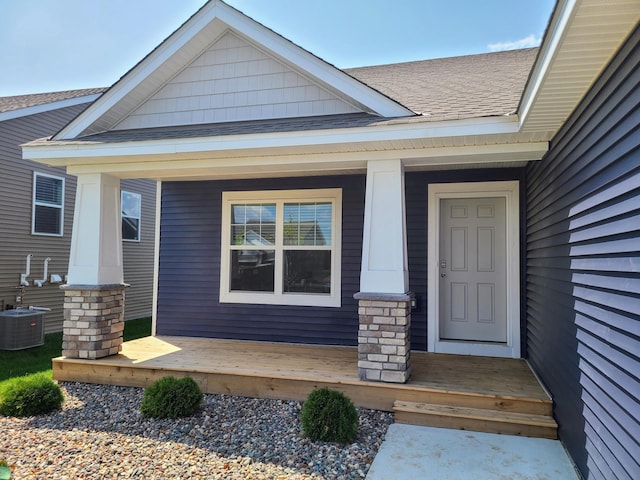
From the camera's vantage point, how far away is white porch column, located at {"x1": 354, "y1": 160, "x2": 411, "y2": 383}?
4211mm

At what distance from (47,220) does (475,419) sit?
885 cm

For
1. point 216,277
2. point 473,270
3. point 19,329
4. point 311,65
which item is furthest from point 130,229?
point 473,270

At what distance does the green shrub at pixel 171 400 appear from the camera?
4027 mm

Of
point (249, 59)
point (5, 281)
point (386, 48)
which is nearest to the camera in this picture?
point (249, 59)

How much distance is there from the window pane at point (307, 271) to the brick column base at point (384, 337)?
1.91 m

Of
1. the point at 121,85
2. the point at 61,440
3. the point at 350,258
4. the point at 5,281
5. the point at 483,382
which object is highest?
the point at 121,85

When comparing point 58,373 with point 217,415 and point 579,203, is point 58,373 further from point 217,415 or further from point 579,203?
point 579,203

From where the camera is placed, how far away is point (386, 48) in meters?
11.7

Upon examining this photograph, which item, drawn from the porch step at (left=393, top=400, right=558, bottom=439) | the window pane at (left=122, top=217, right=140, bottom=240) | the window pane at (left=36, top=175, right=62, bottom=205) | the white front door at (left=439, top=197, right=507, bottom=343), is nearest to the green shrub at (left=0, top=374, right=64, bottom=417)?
the porch step at (left=393, top=400, right=558, bottom=439)

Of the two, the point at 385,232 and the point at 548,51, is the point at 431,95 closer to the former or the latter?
the point at 385,232

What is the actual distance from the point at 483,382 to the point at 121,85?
17.2ft

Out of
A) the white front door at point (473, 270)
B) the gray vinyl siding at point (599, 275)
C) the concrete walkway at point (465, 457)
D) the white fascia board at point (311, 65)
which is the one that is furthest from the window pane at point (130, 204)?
the gray vinyl siding at point (599, 275)

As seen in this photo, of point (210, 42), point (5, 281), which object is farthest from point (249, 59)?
point (5, 281)

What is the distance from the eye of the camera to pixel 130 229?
10.9 meters
